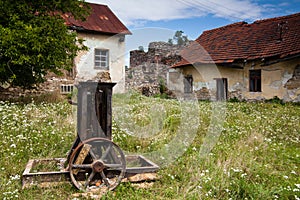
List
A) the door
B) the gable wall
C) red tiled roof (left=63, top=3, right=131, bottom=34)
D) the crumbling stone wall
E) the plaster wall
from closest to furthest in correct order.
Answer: the plaster wall → the door → red tiled roof (left=63, top=3, right=131, bottom=34) → the gable wall → the crumbling stone wall

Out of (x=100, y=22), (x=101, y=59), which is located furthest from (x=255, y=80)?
(x=100, y=22)

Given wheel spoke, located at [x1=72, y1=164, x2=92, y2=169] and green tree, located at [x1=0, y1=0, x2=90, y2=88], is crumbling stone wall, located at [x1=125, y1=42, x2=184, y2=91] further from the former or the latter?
wheel spoke, located at [x1=72, y1=164, x2=92, y2=169]

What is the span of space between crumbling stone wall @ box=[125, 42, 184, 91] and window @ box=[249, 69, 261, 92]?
6.31 meters

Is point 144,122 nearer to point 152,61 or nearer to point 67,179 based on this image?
point 67,179

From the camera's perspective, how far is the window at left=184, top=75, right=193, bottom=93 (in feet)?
66.8

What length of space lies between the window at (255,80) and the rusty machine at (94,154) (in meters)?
13.7

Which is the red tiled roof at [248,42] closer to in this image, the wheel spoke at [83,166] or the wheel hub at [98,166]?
the wheel hub at [98,166]

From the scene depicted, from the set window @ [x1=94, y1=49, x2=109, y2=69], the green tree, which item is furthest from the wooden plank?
window @ [x1=94, y1=49, x2=109, y2=69]

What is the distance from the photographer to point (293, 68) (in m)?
14.8

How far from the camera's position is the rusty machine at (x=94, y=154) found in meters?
4.03

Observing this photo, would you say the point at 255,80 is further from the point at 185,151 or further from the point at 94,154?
the point at 94,154

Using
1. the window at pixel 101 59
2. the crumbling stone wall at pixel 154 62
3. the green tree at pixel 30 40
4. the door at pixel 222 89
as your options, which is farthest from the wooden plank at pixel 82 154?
the crumbling stone wall at pixel 154 62

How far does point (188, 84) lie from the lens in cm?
2078

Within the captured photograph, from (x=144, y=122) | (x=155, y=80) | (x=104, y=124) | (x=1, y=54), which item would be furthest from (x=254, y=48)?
(x=104, y=124)
